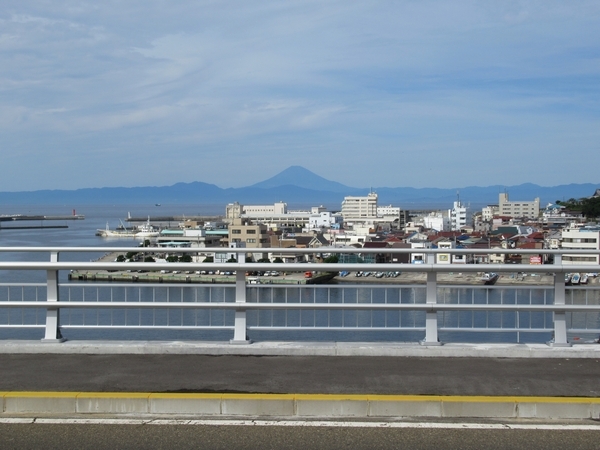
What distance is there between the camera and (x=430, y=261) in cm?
770

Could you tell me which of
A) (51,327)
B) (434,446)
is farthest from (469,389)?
(51,327)

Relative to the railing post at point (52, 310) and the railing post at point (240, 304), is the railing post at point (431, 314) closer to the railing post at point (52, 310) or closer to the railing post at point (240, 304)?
the railing post at point (240, 304)

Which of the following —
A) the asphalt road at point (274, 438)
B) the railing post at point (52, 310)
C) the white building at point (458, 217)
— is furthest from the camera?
the white building at point (458, 217)

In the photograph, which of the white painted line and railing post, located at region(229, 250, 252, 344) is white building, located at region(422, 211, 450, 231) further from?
the white painted line

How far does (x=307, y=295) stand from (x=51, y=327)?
319cm

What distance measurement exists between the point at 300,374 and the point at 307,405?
92 centimetres

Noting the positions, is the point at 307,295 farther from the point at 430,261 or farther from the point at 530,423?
the point at 530,423

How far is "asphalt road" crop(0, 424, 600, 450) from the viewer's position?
5.02 meters

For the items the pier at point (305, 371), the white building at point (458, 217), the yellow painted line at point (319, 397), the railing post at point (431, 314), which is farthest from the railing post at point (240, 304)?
the white building at point (458, 217)

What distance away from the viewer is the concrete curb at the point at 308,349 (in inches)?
292

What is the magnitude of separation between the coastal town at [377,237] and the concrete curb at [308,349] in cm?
91

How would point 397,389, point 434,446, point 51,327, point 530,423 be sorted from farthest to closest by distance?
point 51,327 → point 397,389 → point 530,423 → point 434,446

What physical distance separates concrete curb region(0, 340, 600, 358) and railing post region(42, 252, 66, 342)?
0.14m

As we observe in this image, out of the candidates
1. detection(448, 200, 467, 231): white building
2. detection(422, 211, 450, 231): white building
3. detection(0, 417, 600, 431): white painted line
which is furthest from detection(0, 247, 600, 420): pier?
detection(448, 200, 467, 231): white building
